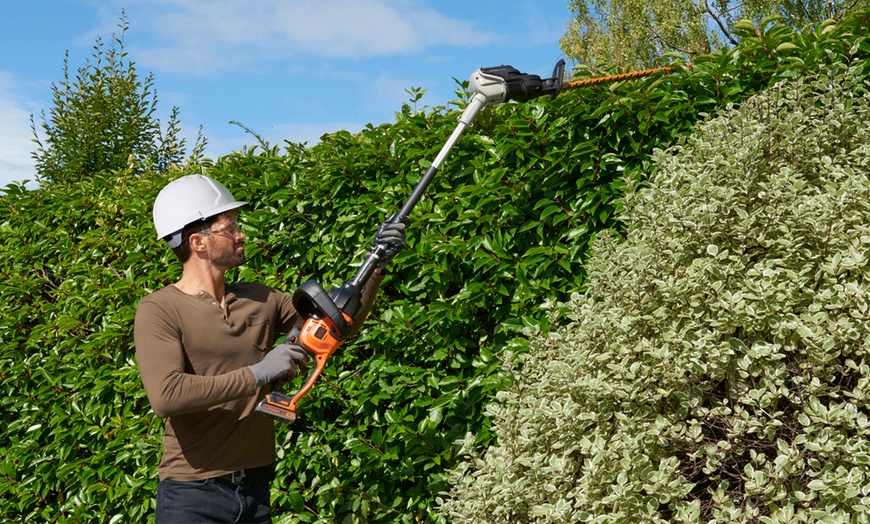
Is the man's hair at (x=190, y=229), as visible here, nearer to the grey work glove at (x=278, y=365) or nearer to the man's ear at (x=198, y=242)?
the man's ear at (x=198, y=242)

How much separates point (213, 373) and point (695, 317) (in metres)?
1.84

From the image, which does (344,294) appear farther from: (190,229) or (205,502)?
(205,502)

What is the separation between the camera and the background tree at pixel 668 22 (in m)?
17.5

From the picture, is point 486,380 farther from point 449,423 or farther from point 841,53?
point 841,53

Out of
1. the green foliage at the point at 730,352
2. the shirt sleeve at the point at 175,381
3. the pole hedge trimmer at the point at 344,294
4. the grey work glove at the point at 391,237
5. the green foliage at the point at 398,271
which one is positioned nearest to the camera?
the green foliage at the point at 730,352

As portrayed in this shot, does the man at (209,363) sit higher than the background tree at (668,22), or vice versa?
the background tree at (668,22)

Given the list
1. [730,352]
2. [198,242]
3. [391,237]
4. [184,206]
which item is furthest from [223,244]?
[730,352]

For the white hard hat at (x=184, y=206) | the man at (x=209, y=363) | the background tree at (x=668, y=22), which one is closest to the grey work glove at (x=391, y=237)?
the man at (x=209, y=363)

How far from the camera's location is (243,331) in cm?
342

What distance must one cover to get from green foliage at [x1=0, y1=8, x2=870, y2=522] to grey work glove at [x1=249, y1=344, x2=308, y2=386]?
86 centimetres

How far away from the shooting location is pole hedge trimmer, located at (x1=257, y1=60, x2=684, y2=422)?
3.14m

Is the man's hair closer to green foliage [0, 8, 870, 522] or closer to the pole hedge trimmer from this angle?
the pole hedge trimmer

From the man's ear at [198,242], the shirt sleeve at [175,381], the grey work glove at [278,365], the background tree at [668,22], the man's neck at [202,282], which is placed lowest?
the shirt sleeve at [175,381]

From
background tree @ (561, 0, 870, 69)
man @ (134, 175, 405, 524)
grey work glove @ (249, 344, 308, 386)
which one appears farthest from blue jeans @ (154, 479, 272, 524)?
background tree @ (561, 0, 870, 69)
